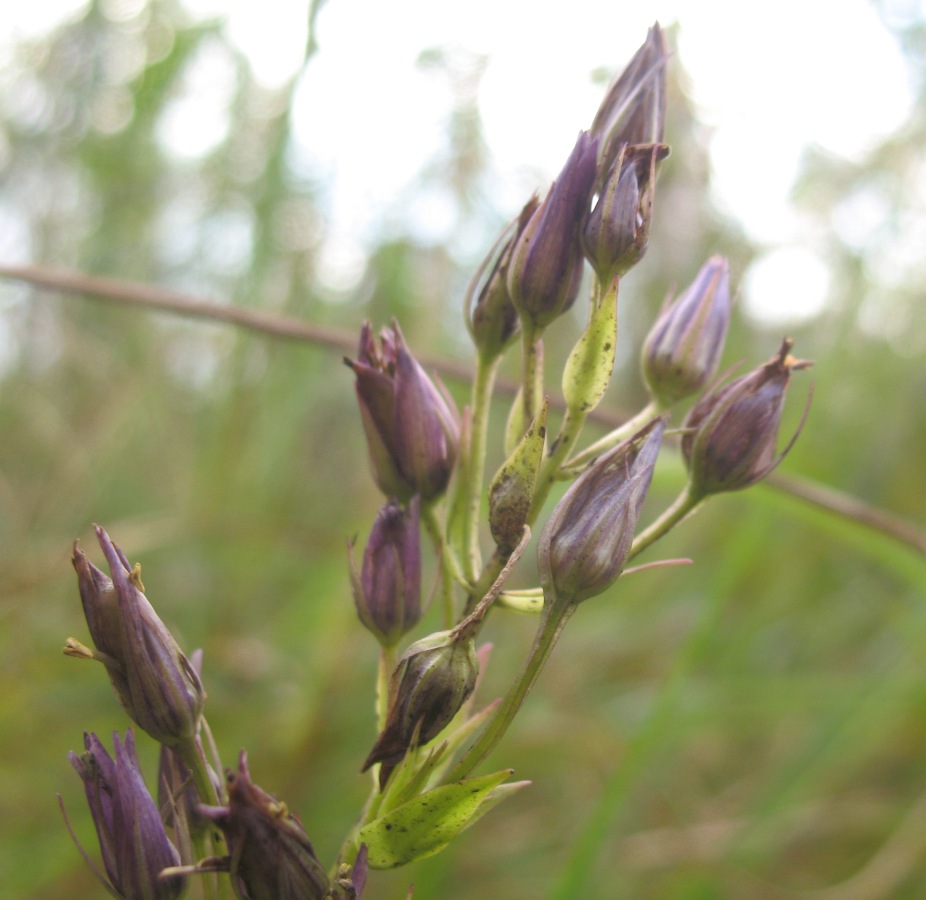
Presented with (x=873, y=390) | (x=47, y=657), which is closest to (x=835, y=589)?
(x=873, y=390)

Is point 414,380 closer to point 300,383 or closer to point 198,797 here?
point 198,797

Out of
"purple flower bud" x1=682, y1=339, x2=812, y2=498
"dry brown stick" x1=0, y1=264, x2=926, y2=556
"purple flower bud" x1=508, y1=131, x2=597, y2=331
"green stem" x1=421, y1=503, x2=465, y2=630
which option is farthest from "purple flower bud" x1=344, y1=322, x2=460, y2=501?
"dry brown stick" x1=0, y1=264, x2=926, y2=556

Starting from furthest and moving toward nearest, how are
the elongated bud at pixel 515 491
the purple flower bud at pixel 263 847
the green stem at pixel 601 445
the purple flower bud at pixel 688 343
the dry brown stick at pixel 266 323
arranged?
the dry brown stick at pixel 266 323, the purple flower bud at pixel 688 343, the green stem at pixel 601 445, the elongated bud at pixel 515 491, the purple flower bud at pixel 263 847

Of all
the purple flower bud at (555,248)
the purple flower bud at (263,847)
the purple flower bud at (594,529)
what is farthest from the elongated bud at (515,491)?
the purple flower bud at (263,847)

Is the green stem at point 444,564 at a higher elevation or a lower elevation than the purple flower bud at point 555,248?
lower

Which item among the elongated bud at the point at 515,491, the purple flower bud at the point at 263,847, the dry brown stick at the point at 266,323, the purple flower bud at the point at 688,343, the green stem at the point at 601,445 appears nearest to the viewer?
the purple flower bud at the point at 263,847

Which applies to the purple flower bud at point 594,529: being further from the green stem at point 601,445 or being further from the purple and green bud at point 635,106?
the purple and green bud at point 635,106
